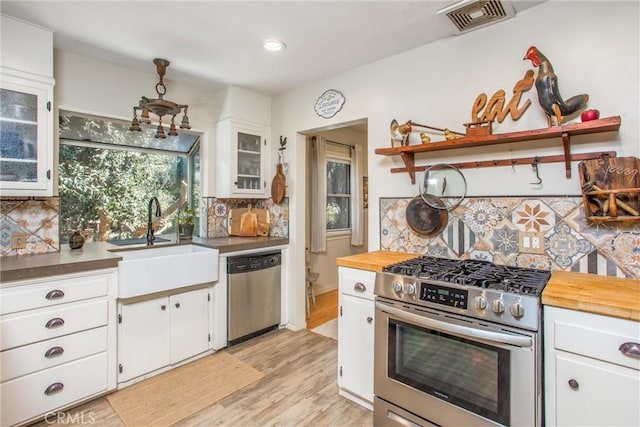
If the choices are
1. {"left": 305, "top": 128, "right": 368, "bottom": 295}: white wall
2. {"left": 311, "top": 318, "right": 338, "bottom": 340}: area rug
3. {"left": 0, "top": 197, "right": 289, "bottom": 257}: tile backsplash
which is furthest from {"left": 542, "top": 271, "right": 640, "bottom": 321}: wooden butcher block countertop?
{"left": 305, "top": 128, "right": 368, "bottom": 295}: white wall

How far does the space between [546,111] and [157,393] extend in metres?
3.04

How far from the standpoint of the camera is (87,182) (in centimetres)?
292

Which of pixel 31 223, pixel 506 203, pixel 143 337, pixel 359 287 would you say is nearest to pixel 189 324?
pixel 143 337

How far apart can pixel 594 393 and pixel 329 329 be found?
Result: 2404mm

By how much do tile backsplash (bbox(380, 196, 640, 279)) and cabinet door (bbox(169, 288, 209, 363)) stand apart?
1.76 metres

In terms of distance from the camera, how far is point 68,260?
6.74ft

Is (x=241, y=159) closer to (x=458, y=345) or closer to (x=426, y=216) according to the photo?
(x=426, y=216)

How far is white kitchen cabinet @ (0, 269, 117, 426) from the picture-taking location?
1.79 meters

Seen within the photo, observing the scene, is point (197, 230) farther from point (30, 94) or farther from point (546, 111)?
point (546, 111)

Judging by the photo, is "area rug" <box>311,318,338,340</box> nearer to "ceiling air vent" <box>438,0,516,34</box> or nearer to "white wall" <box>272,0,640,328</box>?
"white wall" <box>272,0,640,328</box>

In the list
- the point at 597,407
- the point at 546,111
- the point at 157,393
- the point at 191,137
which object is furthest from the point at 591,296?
the point at 191,137

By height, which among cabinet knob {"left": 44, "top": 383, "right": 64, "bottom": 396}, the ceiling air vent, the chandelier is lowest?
cabinet knob {"left": 44, "top": 383, "right": 64, "bottom": 396}

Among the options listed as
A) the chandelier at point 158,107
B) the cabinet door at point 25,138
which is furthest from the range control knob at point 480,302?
the cabinet door at point 25,138

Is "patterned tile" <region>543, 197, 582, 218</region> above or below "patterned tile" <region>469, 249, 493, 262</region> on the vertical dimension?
above
